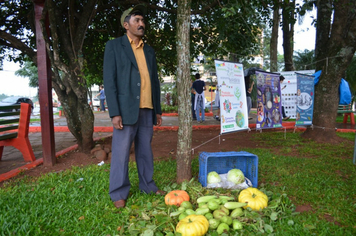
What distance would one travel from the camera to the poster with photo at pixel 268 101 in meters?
6.20

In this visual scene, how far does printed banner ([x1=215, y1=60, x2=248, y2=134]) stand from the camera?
5.04 m

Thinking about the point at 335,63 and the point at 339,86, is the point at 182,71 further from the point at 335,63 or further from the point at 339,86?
the point at 339,86

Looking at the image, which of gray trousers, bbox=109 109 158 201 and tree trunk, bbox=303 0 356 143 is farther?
tree trunk, bbox=303 0 356 143

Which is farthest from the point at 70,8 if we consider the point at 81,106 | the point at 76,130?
the point at 76,130

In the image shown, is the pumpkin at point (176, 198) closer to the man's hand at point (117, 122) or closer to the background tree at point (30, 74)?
the man's hand at point (117, 122)

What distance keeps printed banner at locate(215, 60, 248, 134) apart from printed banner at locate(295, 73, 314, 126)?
235 cm

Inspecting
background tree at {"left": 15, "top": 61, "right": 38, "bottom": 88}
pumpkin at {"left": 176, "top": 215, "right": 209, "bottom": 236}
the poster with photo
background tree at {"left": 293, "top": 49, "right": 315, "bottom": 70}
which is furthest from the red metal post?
background tree at {"left": 15, "top": 61, "right": 38, "bottom": 88}

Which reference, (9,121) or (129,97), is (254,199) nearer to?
(129,97)

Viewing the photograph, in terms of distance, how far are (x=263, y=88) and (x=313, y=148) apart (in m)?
1.80

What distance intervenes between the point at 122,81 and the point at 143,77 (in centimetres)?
28

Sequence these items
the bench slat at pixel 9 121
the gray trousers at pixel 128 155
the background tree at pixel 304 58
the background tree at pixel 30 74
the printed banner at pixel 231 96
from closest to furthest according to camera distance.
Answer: the gray trousers at pixel 128 155, the bench slat at pixel 9 121, the printed banner at pixel 231 96, the background tree at pixel 304 58, the background tree at pixel 30 74

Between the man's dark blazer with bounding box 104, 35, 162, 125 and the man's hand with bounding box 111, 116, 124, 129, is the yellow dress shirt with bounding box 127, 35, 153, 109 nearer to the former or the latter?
the man's dark blazer with bounding box 104, 35, 162, 125

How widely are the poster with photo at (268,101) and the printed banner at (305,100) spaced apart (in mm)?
745

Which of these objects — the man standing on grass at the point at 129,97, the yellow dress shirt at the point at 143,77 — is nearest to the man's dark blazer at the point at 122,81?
the man standing on grass at the point at 129,97
